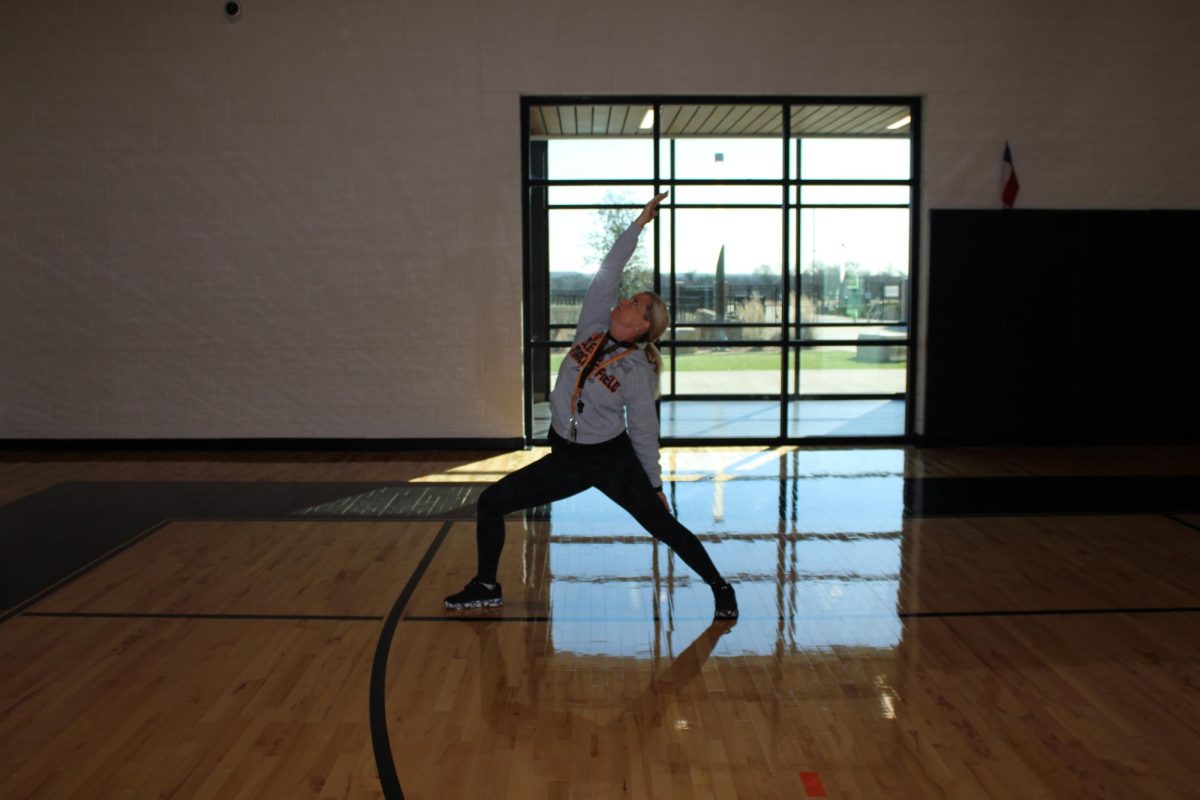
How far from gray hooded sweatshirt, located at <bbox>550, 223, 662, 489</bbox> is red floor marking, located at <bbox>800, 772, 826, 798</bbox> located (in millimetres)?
1647

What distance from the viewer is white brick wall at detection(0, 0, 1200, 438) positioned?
9633 millimetres

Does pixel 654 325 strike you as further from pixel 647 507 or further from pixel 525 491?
pixel 525 491

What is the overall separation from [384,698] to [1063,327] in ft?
26.8

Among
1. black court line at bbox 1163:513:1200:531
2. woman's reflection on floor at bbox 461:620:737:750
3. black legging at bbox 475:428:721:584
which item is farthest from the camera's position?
black court line at bbox 1163:513:1200:531

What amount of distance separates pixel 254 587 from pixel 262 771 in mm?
2289

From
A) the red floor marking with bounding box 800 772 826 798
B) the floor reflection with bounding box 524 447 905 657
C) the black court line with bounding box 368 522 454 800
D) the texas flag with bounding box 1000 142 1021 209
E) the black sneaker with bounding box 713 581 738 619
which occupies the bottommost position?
the red floor marking with bounding box 800 772 826 798

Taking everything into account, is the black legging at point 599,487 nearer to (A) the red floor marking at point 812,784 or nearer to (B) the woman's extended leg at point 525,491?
(B) the woman's extended leg at point 525,491

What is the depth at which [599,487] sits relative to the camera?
4.99 metres

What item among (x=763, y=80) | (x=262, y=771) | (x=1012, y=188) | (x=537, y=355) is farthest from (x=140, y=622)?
(x=1012, y=188)

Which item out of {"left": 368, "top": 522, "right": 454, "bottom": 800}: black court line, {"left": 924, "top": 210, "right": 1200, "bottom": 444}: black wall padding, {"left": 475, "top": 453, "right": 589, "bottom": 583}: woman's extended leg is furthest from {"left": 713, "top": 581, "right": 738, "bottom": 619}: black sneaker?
{"left": 924, "top": 210, "right": 1200, "bottom": 444}: black wall padding

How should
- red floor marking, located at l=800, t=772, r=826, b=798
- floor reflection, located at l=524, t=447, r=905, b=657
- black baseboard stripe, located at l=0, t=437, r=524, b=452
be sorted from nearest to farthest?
red floor marking, located at l=800, t=772, r=826, b=798, floor reflection, located at l=524, t=447, r=905, b=657, black baseboard stripe, located at l=0, t=437, r=524, b=452

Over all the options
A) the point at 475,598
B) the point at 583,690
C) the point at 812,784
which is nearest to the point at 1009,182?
the point at 475,598

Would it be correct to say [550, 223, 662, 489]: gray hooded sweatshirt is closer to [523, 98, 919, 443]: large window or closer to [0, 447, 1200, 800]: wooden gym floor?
[0, 447, 1200, 800]: wooden gym floor

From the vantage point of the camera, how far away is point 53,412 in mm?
9953
